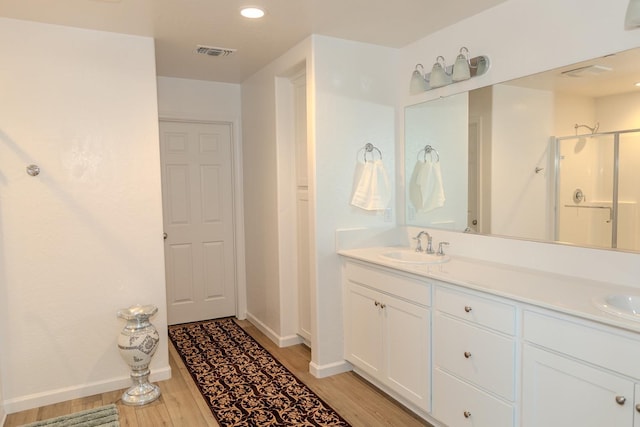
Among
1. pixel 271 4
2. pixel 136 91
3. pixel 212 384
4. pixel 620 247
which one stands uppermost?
→ pixel 271 4

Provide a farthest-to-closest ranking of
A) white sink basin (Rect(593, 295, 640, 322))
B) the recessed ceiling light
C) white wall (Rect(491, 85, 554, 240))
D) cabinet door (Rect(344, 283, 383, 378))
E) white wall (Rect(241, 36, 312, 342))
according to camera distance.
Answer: white wall (Rect(241, 36, 312, 342)) < cabinet door (Rect(344, 283, 383, 378)) < the recessed ceiling light < white wall (Rect(491, 85, 554, 240)) < white sink basin (Rect(593, 295, 640, 322))

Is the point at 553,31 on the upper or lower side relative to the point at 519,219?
upper

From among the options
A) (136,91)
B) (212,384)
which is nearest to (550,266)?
(212,384)

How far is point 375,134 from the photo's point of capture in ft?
10.7

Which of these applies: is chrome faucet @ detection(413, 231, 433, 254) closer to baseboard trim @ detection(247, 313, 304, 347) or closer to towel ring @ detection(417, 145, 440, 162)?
towel ring @ detection(417, 145, 440, 162)

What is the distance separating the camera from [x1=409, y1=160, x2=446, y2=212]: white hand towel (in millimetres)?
3113

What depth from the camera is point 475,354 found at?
2.11 metres

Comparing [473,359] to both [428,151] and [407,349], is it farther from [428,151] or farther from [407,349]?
[428,151]

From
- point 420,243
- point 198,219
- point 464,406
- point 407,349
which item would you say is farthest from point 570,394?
point 198,219

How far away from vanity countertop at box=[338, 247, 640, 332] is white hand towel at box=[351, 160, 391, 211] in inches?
Answer: 20.7

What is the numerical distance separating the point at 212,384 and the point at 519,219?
7.44ft

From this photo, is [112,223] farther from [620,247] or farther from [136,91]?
[620,247]

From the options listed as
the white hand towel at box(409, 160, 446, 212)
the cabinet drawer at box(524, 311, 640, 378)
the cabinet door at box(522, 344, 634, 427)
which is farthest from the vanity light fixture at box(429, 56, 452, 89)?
the cabinet door at box(522, 344, 634, 427)

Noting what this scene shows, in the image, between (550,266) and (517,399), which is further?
(550,266)
